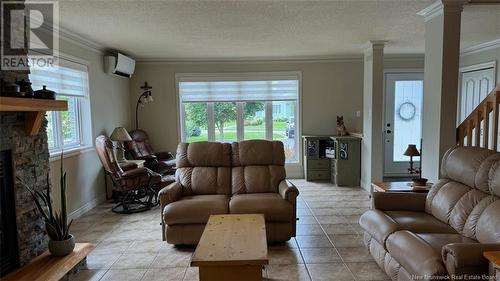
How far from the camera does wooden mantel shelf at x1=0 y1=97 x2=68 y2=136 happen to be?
220 centimetres

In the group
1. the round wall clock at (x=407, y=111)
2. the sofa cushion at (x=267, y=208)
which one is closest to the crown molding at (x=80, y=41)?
the sofa cushion at (x=267, y=208)

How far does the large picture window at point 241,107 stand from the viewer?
6387 mm

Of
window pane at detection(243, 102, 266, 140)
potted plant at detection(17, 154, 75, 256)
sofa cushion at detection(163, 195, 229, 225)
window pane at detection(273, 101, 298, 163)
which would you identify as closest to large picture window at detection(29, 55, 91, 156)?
potted plant at detection(17, 154, 75, 256)

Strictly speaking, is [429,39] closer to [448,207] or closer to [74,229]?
[448,207]

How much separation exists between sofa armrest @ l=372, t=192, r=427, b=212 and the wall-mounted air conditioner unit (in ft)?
14.1

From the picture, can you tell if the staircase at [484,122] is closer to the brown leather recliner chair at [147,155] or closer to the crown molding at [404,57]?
the crown molding at [404,57]

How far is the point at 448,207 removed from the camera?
2623 mm

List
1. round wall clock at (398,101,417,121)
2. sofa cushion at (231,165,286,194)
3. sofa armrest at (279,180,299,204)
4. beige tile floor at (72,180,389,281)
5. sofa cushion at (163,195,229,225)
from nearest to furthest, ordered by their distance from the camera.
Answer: beige tile floor at (72,180,389,281) → sofa cushion at (163,195,229,225) → sofa armrest at (279,180,299,204) → sofa cushion at (231,165,286,194) → round wall clock at (398,101,417,121)

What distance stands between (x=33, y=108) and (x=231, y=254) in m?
1.76

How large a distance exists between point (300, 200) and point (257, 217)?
7.22 ft

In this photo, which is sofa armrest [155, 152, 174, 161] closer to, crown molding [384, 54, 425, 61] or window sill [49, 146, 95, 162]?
window sill [49, 146, 95, 162]

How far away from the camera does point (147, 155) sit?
566 centimetres

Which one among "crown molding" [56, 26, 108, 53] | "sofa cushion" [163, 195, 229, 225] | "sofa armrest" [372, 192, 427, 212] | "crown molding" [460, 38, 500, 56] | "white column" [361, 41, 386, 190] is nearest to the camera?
"sofa armrest" [372, 192, 427, 212]

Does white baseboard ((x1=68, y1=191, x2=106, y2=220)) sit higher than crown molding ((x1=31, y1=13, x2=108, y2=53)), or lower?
lower
